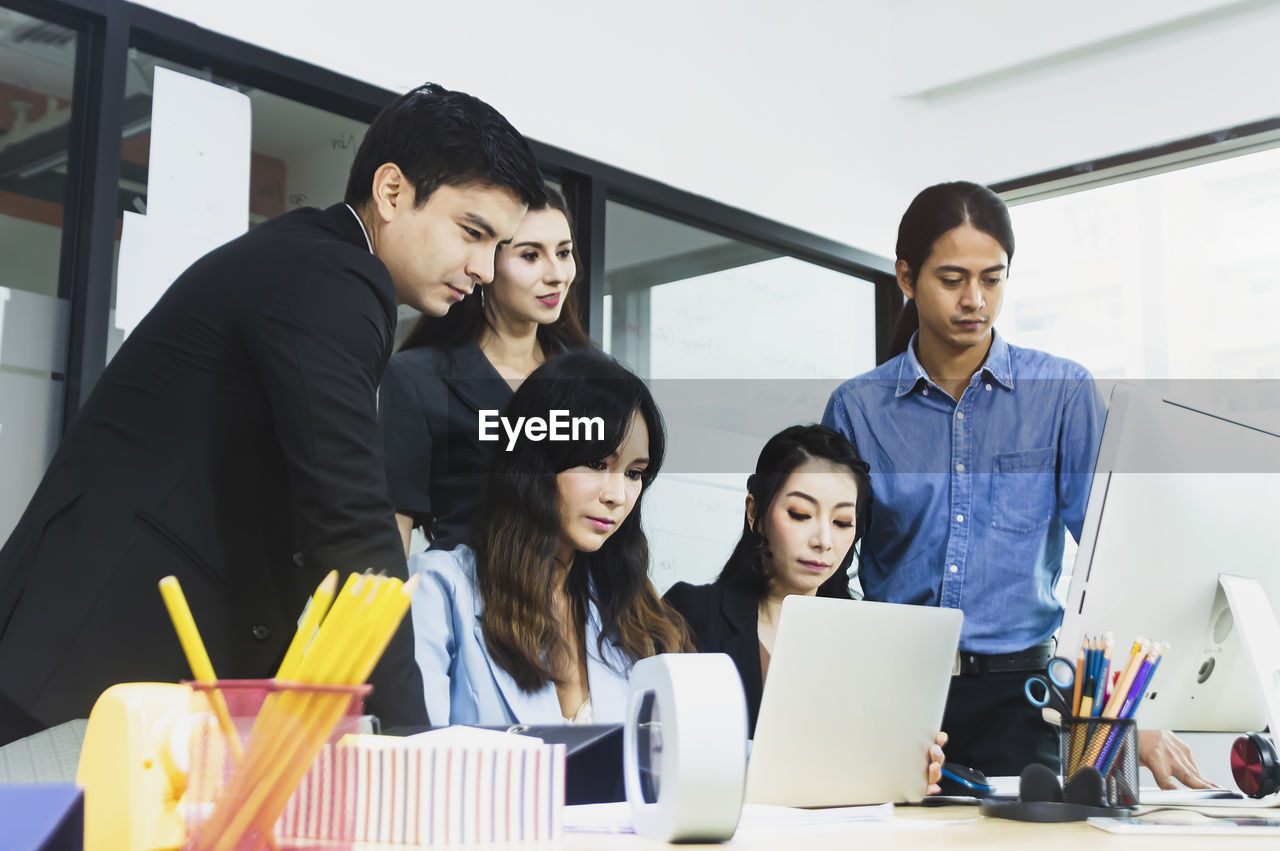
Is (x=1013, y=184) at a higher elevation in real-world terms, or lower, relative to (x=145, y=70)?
higher

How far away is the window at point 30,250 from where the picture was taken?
80.0 inches

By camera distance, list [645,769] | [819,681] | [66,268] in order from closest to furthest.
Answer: [645,769]
[819,681]
[66,268]

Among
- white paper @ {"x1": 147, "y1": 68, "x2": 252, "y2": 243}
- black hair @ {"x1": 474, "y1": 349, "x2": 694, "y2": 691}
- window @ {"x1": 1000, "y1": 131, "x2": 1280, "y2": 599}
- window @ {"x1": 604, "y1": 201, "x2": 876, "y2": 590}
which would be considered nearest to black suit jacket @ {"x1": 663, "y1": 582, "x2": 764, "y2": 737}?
black hair @ {"x1": 474, "y1": 349, "x2": 694, "y2": 691}

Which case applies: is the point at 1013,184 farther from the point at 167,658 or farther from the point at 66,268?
the point at 167,658

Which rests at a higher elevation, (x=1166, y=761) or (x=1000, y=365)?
(x=1000, y=365)

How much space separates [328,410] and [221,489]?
13 cm

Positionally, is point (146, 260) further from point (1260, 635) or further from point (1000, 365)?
point (1260, 635)

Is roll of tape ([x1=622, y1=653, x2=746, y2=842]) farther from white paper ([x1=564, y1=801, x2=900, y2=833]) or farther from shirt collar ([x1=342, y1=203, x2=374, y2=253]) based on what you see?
shirt collar ([x1=342, y1=203, x2=374, y2=253])

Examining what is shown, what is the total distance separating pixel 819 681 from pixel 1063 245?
2.78m

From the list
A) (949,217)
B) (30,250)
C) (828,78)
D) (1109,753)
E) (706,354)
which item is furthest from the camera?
(828,78)

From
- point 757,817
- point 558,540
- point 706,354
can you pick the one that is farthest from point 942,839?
point 706,354

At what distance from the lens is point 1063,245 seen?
11.8ft

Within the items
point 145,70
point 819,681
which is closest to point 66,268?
point 145,70

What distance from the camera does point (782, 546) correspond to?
198 centimetres
